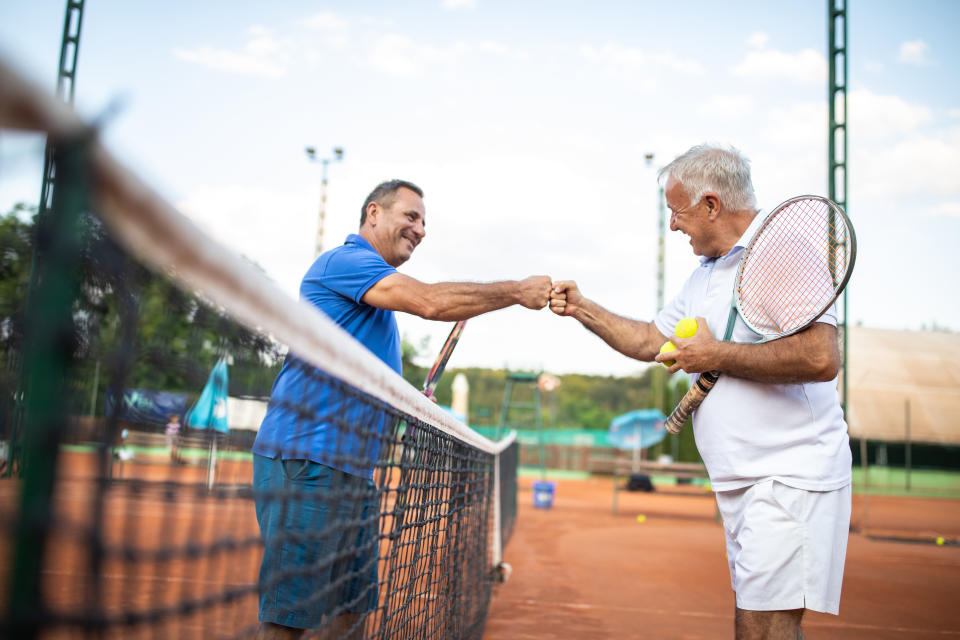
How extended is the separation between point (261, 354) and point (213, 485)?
12.4 inches

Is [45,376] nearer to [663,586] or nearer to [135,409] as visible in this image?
[135,409]

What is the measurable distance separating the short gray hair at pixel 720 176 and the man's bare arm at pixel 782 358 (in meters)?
0.63

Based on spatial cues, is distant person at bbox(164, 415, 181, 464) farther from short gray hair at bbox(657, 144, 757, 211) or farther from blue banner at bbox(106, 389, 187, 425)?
short gray hair at bbox(657, 144, 757, 211)

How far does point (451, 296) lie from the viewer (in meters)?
2.92

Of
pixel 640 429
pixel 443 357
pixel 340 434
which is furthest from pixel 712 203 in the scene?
pixel 640 429

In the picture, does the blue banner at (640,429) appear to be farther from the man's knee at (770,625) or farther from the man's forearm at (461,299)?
the man's knee at (770,625)

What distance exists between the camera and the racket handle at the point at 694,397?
2566mm

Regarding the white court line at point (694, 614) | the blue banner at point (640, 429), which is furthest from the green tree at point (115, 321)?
the blue banner at point (640, 429)

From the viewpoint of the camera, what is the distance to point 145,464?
3.10 ft

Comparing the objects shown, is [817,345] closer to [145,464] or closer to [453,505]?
[453,505]

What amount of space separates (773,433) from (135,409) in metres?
2.05

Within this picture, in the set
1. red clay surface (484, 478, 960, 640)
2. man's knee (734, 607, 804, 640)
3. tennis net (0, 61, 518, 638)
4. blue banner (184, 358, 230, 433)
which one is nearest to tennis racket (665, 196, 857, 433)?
man's knee (734, 607, 804, 640)

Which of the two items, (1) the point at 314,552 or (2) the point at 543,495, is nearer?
(1) the point at 314,552

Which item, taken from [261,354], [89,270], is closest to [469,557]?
[261,354]
